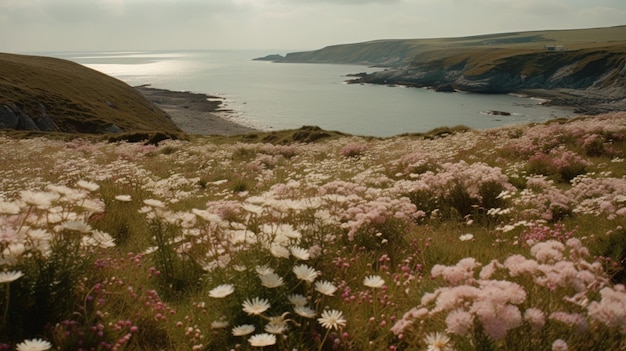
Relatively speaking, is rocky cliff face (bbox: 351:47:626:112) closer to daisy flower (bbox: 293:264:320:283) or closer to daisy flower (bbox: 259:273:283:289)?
daisy flower (bbox: 293:264:320:283)

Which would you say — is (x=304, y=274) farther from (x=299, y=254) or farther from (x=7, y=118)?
(x=7, y=118)

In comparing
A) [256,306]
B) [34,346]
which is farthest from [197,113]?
[34,346]

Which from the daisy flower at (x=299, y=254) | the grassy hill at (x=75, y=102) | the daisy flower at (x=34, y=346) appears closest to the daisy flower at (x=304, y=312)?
the daisy flower at (x=299, y=254)

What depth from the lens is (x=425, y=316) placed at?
296cm

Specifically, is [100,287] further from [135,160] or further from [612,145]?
[135,160]

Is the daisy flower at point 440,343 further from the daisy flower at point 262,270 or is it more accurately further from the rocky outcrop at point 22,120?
the rocky outcrop at point 22,120

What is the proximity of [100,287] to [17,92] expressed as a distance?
82.9m

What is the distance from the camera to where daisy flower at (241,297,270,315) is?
2816 millimetres

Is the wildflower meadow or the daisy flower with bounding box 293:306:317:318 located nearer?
the wildflower meadow

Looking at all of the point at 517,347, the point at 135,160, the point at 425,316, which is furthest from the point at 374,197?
the point at 135,160

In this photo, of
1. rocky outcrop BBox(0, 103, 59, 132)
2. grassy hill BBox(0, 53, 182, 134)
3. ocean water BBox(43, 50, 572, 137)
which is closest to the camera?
rocky outcrop BBox(0, 103, 59, 132)

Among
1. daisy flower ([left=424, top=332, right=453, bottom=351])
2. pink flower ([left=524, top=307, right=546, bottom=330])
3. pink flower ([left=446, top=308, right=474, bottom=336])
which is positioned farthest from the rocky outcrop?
pink flower ([left=524, top=307, right=546, bottom=330])

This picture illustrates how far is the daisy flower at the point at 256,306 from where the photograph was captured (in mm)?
2816

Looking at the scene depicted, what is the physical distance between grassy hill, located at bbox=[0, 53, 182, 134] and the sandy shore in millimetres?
5517
